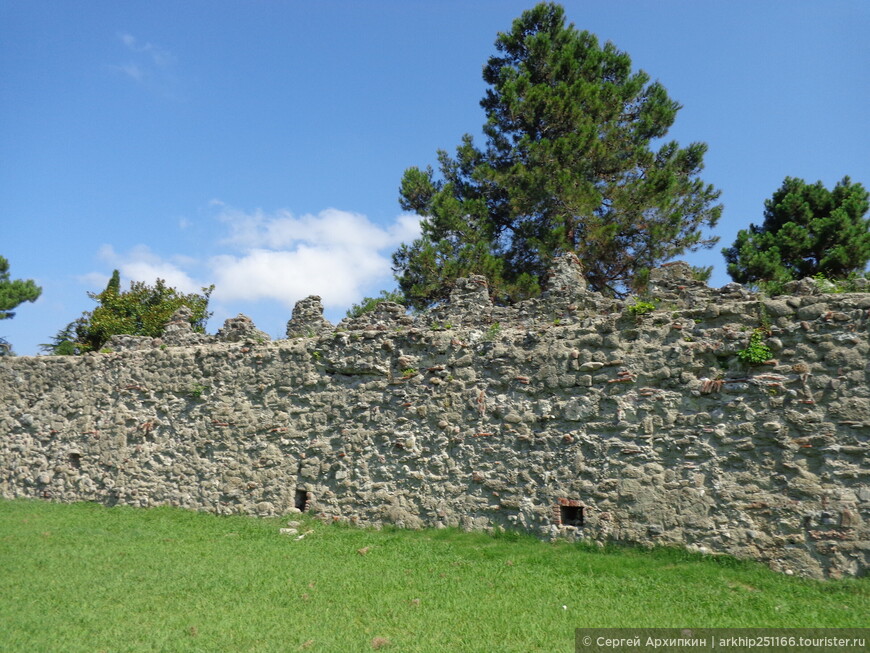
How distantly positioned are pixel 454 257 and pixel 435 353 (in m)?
10.8

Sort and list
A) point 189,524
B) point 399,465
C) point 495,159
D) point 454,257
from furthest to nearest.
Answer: point 495,159 → point 454,257 → point 189,524 → point 399,465

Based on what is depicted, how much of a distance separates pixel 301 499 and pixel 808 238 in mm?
16107

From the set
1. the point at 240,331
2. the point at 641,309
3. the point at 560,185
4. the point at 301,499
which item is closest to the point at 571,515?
the point at 641,309

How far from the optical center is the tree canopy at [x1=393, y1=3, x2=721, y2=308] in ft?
63.2

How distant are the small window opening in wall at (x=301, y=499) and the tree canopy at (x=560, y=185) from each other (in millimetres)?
10307

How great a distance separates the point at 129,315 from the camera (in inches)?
1149

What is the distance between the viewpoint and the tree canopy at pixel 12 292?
30953 mm

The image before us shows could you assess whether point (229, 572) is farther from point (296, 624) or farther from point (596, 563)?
point (596, 563)

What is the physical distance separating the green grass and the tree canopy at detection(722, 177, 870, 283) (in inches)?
540

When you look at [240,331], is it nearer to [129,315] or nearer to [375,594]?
[375,594]

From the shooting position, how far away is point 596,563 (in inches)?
287

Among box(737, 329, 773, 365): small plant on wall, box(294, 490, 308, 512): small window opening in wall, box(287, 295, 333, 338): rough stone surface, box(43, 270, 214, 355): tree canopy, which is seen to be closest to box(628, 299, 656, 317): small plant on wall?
box(737, 329, 773, 365): small plant on wall

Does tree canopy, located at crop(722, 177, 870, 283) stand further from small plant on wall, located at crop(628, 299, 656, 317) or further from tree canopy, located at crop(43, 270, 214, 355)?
tree canopy, located at crop(43, 270, 214, 355)

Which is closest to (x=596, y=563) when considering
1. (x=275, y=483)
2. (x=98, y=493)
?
(x=275, y=483)
